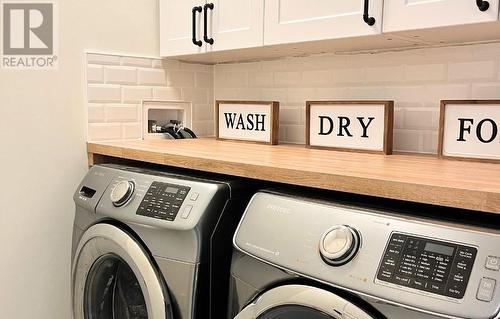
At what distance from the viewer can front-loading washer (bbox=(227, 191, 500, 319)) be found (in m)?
0.86

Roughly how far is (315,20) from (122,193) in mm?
808

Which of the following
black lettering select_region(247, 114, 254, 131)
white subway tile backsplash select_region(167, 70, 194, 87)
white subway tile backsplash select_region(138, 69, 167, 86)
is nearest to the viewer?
black lettering select_region(247, 114, 254, 131)

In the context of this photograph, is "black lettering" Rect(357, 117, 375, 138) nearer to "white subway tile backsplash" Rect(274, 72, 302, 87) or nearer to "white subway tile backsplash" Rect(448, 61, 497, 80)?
"white subway tile backsplash" Rect(448, 61, 497, 80)

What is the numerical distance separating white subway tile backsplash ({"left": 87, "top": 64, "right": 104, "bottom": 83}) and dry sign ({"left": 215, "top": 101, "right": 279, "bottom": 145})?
1.62 feet

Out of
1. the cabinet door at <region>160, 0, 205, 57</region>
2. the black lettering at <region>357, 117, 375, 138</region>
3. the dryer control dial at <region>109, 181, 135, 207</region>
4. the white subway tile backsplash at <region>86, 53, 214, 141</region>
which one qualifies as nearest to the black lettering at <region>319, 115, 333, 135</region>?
the black lettering at <region>357, 117, 375, 138</region>

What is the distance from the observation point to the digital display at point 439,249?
2.95ft

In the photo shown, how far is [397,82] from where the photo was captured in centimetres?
173

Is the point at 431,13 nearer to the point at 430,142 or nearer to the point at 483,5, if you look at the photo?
the point at 483,5

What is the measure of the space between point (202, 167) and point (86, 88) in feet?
2.59

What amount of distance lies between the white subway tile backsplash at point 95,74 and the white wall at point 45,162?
31 millimetres

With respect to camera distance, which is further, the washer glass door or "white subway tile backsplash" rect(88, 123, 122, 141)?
"white subway tile backsplash" rect(88, 123, 122, 141)

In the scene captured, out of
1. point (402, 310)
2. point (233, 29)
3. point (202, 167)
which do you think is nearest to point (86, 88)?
point (233, 29)

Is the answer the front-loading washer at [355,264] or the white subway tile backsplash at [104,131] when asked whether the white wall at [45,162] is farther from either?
the front-loading washer at [355,264]

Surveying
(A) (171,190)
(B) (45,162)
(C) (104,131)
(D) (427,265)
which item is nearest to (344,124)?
(A) (171,190)
